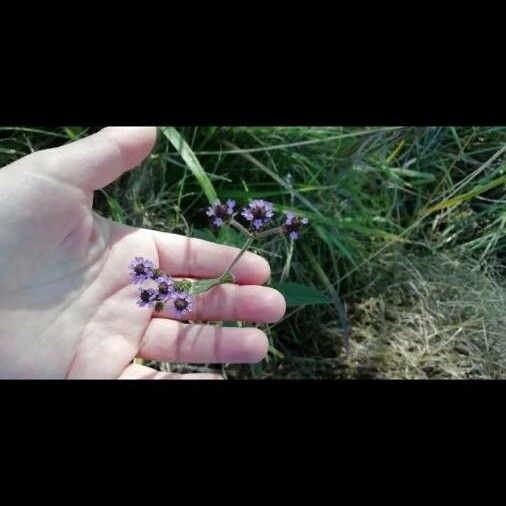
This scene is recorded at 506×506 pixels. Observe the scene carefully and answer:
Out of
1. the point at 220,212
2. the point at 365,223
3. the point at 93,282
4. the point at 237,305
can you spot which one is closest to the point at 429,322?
the point at 365,223

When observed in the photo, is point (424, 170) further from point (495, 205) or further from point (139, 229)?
point (139, 229)

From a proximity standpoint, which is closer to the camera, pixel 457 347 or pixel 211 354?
pixel 211 354

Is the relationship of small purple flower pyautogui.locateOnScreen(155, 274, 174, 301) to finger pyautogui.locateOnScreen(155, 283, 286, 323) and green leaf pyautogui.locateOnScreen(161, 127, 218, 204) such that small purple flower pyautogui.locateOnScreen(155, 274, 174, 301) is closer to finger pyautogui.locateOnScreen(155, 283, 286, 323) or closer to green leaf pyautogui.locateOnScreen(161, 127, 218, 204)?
finger pyautogui.locateOnScreen(155, 283, 286, 323)

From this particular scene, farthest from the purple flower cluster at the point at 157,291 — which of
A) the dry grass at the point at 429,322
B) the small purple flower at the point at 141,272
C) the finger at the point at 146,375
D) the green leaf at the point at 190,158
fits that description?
the dry grass at the point at 429,322

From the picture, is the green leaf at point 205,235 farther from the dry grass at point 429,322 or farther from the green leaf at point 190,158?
the dry grass at point 429,322

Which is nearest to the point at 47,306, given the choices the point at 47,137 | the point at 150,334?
the point at 150,334
